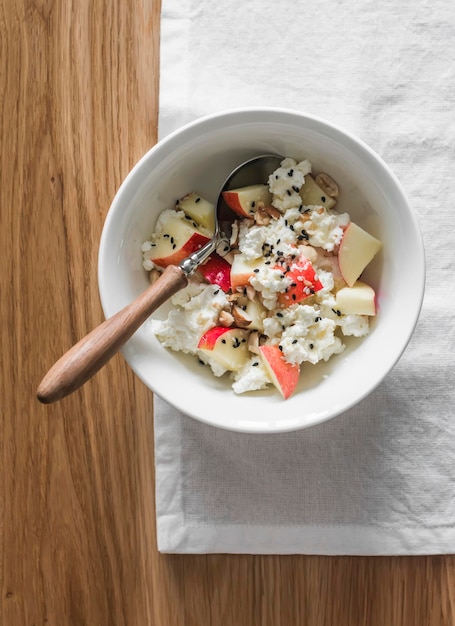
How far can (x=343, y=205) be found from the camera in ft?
3.41

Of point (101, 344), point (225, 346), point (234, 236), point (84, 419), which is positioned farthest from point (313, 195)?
point (84, 419)

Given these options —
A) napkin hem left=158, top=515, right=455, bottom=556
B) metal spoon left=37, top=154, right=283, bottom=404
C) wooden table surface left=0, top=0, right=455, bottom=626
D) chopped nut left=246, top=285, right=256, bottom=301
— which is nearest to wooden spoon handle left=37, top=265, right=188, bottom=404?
metal spoon left=37, top=154, right=283, bottom=404

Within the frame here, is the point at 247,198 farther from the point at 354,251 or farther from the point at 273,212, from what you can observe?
the point at 354,251

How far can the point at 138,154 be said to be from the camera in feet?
3.69

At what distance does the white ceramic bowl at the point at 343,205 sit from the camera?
3.10 feet

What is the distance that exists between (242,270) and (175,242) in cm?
11

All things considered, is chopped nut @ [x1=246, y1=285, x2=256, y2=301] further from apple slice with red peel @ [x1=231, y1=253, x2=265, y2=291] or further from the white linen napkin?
the white linen napkin

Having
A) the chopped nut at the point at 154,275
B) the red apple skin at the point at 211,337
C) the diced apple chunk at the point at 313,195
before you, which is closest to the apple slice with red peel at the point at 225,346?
the red apple skin at the point at 211,337

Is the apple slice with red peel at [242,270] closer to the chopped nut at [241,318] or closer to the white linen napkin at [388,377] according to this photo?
the chopped nut at [241,318]

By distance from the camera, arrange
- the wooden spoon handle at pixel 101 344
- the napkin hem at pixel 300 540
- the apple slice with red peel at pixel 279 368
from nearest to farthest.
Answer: the wooden spoon handle at pixel 101 344 < the apple slice with red peel at pixel 279 368 < the napkin hem at pixel 300 540

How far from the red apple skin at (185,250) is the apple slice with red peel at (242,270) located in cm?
6

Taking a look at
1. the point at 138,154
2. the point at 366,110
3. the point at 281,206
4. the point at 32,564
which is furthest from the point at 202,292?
the point at 32,564

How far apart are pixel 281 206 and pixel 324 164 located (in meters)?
0.09

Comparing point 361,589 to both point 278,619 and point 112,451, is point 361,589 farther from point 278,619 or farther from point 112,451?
point 112,451
